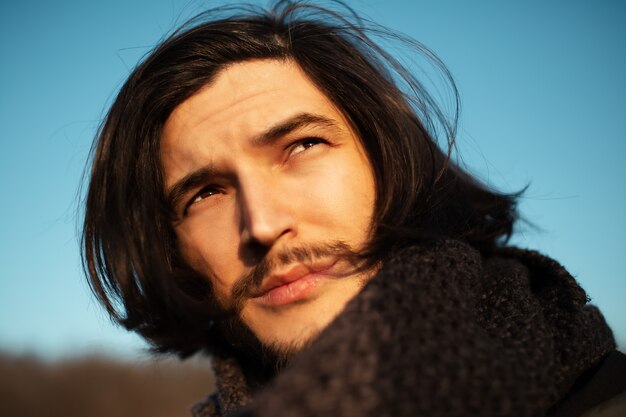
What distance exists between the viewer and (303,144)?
1.98m

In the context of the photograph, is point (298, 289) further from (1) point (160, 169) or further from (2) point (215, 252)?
(1) point (160, 169)

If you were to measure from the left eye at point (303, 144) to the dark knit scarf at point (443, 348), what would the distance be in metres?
0.67

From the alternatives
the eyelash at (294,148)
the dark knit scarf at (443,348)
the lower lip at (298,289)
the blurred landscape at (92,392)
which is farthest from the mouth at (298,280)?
the blurred landscape at (92,392)

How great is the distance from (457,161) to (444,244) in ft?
3.69

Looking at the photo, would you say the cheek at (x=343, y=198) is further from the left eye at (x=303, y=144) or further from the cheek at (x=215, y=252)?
the cheek at (x=215, y=252)

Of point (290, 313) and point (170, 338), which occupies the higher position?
point (290, 313)

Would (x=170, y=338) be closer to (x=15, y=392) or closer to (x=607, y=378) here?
(x=607, y=378)

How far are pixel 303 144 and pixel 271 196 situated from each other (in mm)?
310

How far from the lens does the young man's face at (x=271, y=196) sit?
5.70 feet

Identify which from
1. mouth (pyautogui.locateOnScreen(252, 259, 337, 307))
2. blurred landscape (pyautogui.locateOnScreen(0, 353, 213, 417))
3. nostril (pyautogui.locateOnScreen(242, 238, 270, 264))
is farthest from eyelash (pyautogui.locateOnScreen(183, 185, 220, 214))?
blurred landscape (pyautogui.locateOnScreen(0, 353, 213, 417))

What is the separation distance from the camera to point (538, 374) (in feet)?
3.92

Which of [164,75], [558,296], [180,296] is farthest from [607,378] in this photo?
[164,75]

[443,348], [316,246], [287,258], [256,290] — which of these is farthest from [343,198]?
[443,348]

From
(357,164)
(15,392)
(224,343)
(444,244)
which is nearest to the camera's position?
(444,244)
